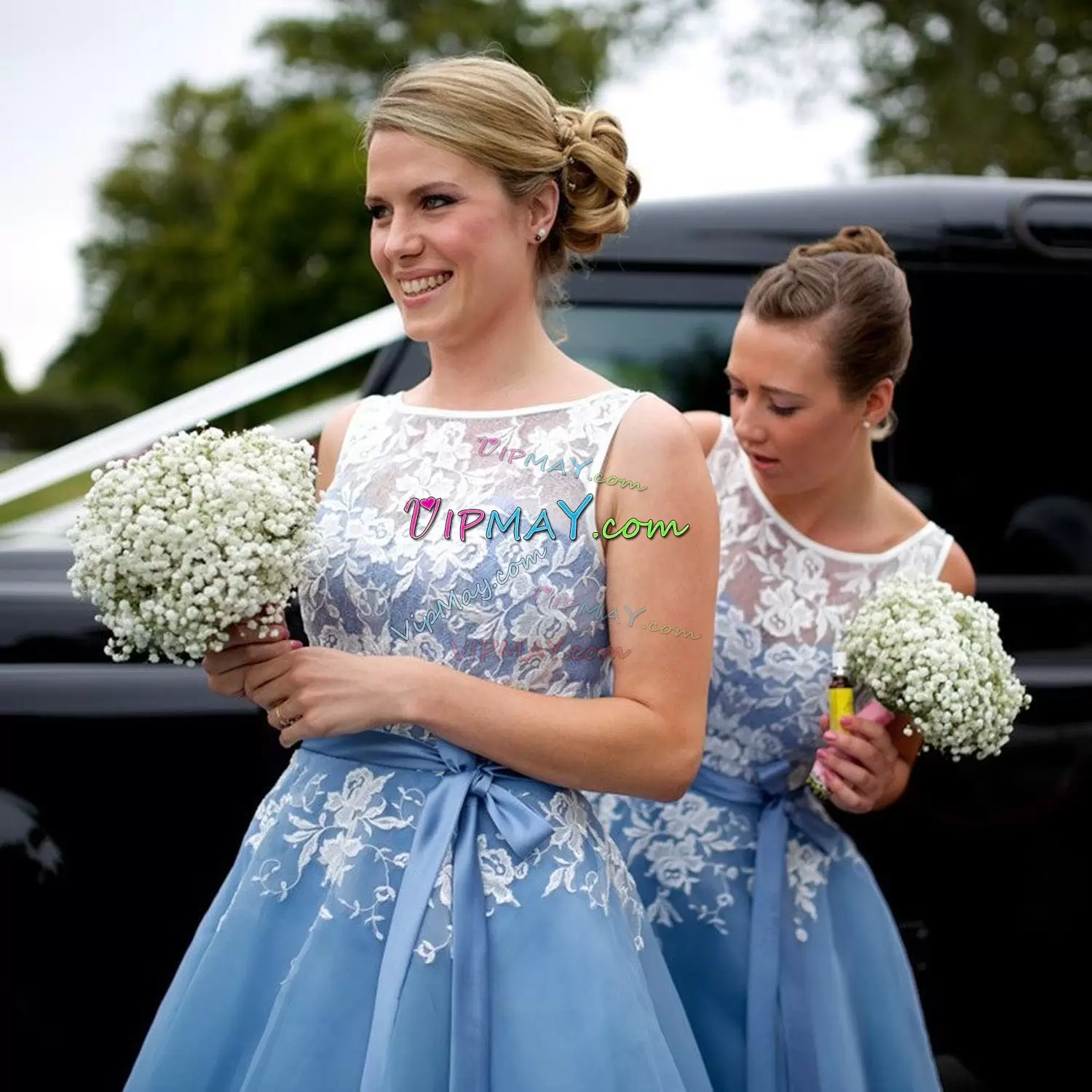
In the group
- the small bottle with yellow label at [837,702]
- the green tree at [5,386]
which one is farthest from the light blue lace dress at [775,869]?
the green tree at [5,386]

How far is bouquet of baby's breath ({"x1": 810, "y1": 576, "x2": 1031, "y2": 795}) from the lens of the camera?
203 cm

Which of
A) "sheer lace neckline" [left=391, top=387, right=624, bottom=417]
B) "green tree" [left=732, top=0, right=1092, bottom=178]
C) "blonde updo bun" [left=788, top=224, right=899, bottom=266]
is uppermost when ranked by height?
"green tree" [left=732, top=0, right=1092, bottom=178]

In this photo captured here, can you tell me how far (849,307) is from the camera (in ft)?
7.36

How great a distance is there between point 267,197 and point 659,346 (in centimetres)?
2247

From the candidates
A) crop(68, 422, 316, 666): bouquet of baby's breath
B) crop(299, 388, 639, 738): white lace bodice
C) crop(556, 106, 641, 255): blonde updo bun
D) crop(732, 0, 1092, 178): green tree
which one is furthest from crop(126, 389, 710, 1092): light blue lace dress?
crop(732, 0, 1092, 178): green tree

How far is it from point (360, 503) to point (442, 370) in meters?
0.22

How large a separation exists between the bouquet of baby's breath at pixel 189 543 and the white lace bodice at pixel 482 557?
0.41 feet

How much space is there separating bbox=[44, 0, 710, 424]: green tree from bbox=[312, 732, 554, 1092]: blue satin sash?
3.11 ft

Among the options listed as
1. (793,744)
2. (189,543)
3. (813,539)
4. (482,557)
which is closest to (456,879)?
(482,557)

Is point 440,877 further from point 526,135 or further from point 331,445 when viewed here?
point 526,135

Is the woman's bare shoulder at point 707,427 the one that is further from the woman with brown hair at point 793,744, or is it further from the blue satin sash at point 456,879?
the blue satin sash at point 456,879

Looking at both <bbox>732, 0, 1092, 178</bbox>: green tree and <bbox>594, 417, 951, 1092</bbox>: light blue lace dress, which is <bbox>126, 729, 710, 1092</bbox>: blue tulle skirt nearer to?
<bbox>594, 417, 951, 1092</bbox>: light blue lace dress

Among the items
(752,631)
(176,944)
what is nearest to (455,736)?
(752,631)

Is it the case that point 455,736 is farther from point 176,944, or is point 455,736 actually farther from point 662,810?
point 176,944
